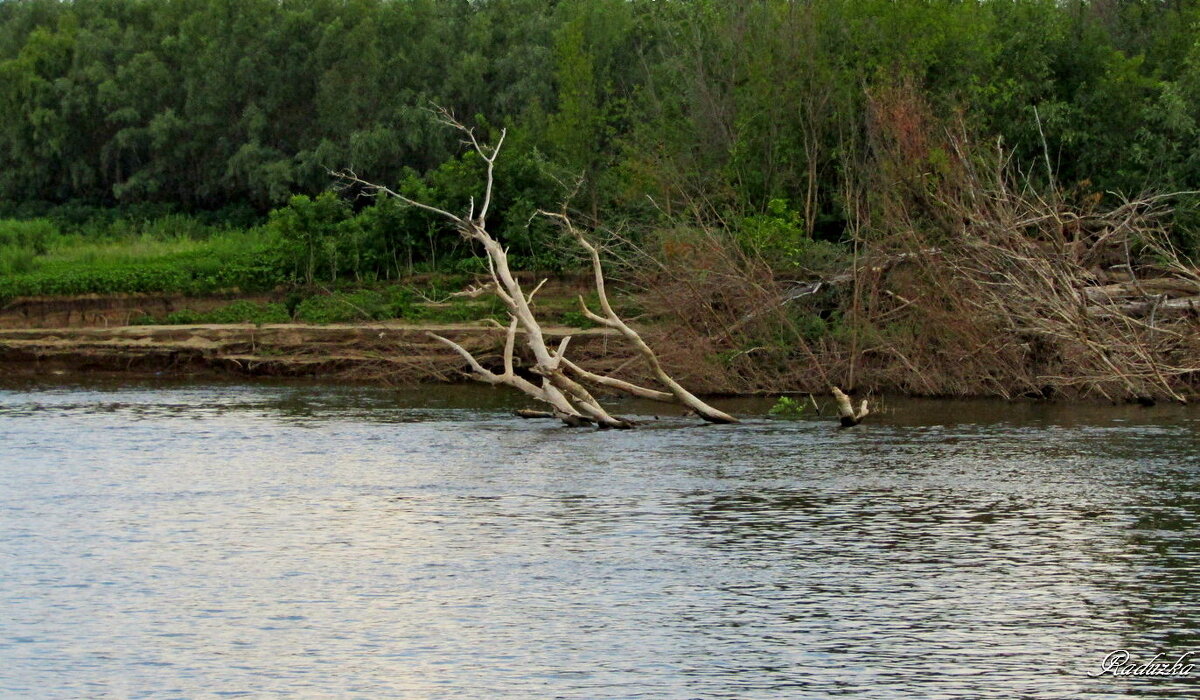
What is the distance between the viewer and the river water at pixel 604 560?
1484 cm

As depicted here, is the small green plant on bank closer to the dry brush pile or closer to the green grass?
the dry brush pile

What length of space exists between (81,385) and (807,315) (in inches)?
734

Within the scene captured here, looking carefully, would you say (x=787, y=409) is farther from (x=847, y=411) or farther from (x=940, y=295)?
(x=940, y=295)

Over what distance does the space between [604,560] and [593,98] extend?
37173mm

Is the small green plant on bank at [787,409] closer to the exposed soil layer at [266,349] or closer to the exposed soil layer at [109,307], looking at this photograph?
the exposed soil layer at [266,349]

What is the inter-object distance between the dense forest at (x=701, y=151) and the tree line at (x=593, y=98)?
0.38ft

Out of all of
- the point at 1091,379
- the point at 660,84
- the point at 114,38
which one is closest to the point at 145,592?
the point at 1091,379

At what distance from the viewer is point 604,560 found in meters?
19.3

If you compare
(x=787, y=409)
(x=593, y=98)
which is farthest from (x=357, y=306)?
(x=787, y=409)

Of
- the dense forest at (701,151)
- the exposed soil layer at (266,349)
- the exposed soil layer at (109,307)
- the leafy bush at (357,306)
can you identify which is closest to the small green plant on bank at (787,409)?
the dense forest at (701,151)

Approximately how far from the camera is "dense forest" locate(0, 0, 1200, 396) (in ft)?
120

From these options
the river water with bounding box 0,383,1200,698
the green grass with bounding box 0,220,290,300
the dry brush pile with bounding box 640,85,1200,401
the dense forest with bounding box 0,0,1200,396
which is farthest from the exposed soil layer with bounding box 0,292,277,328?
the river water with bounding box 0,383,1200,698

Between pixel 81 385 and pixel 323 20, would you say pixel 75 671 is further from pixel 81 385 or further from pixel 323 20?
pixel 323 20

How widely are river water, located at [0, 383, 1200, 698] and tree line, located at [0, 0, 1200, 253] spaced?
485 inches
